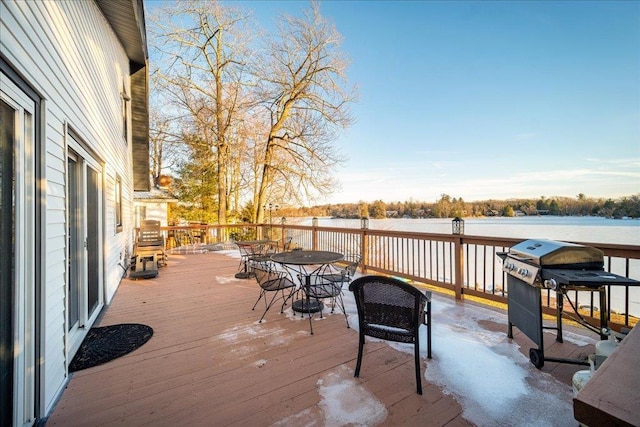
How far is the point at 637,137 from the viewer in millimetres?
6312

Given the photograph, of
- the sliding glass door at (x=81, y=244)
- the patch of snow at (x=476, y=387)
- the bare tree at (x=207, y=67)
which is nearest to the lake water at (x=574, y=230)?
the patch of snow at (x=476, y=387)

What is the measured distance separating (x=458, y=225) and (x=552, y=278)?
203 centimetres

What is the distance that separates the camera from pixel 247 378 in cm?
234

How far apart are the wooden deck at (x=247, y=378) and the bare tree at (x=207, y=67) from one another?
1142cm

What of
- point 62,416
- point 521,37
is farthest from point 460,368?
point 521,37

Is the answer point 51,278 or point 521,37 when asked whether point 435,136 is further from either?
point 51,278

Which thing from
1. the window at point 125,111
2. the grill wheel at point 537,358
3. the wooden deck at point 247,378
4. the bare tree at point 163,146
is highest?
the bare tree at point 163,146

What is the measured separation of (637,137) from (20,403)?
10504 mm

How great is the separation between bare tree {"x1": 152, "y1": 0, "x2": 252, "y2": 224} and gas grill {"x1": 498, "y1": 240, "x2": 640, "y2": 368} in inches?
518

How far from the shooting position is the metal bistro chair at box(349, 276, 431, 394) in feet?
7.15

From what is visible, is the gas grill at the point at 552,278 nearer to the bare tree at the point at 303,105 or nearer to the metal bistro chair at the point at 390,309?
the metal bistro chair at the point at 390,309

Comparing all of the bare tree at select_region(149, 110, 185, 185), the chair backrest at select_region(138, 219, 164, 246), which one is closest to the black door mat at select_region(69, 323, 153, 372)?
the chair backrest at select_region(138, 219, 164, 246)

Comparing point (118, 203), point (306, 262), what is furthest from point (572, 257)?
point (118, 203)

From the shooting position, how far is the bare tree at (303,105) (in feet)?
40.3
